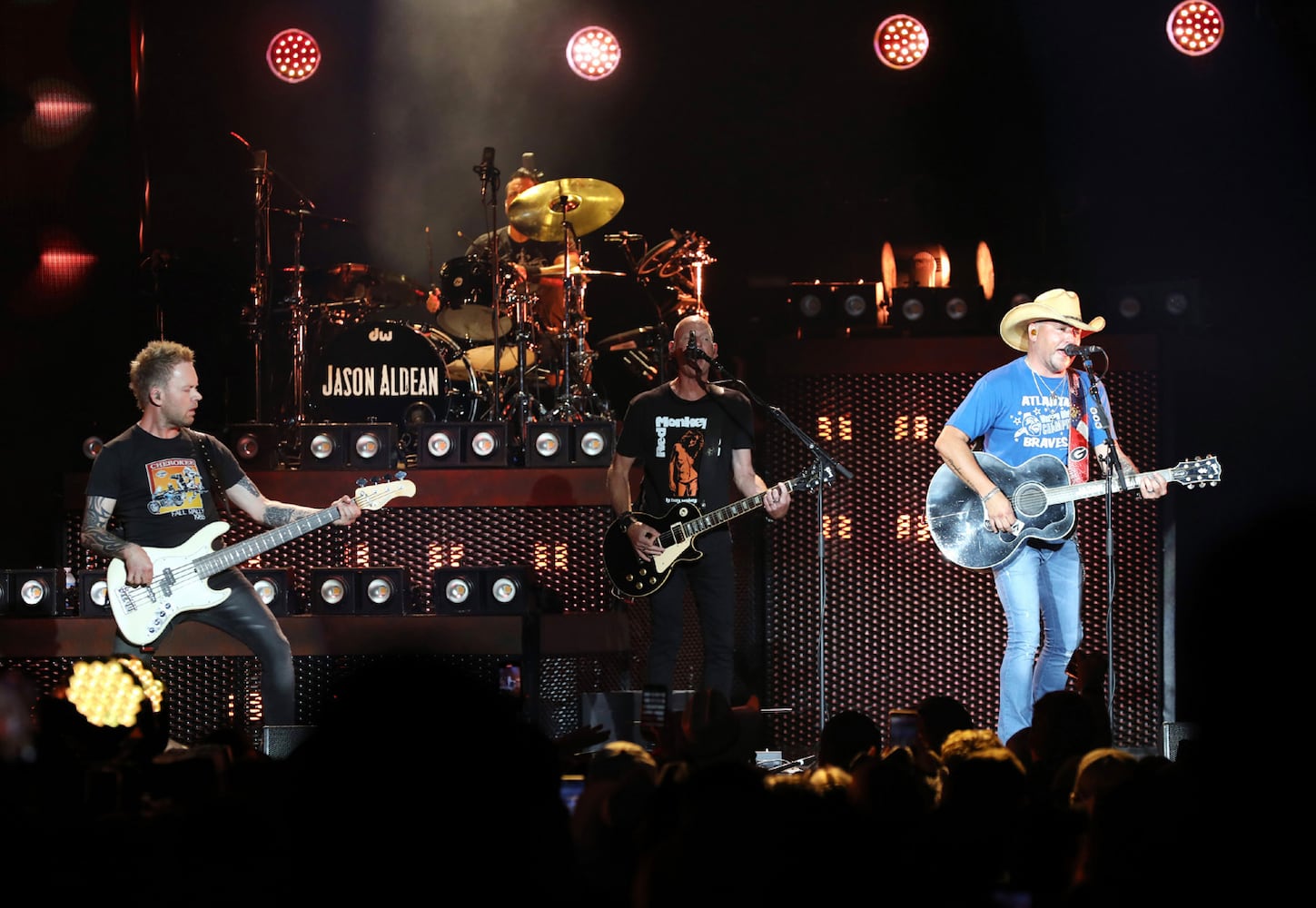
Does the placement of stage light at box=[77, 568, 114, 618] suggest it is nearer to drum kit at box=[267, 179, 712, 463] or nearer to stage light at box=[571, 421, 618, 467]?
drum kit at box=[267, 179, 712, 463]

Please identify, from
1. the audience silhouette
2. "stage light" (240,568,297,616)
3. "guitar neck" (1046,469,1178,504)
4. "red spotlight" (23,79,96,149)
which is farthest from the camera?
"red spotlight" (23,79,96,149)

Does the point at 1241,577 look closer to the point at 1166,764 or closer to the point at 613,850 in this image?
the point at 1166,764

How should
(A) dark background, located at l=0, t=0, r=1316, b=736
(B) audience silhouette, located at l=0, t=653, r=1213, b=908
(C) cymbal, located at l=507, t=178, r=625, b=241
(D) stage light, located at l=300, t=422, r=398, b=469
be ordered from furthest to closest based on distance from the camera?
(C) cymbal, located at l=507, t=178, r=625, b=241 → (A) dark background, located at l=0, t=0, r=1316, b=736 → (D) stage light, located at l=300, t=422, r=398, b=469 → (B) audience silhouette, located at l=0, t=653, r=1213, b=908

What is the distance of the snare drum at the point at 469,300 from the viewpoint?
11.4 m

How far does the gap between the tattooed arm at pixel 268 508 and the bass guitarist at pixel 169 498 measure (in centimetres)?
16

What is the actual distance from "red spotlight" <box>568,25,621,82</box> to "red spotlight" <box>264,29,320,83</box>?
2063 mm

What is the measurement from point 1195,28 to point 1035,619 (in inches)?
221

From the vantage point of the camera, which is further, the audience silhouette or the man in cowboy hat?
the man in cowboy hat

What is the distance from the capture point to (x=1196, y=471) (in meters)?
6.90

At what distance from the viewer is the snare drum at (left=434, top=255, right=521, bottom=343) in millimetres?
11406

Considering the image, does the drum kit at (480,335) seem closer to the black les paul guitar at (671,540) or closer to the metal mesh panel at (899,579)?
the metal mesh panel at (899,579)

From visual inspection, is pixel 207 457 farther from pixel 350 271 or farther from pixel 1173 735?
pixel 1173 735

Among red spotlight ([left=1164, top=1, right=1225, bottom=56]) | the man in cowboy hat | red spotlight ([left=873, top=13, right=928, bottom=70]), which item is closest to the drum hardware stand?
red spotlight ([left=873, top=13, right=928, bottom=70])

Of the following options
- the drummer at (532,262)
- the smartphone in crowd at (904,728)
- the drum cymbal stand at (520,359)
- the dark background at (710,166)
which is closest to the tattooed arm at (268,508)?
the drum cymbal stand at (520,359)
